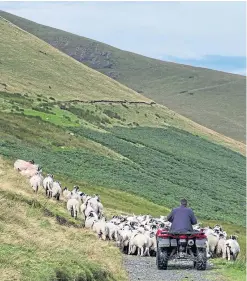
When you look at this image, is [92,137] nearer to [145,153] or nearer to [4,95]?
[145,153]

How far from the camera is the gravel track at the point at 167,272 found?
18.9 m

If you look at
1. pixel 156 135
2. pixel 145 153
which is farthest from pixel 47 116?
pixel 156 135

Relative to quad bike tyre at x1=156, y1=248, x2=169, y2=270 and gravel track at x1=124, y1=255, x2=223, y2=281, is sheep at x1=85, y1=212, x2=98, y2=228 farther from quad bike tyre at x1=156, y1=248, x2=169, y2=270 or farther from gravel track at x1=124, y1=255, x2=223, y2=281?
quad bike tyre at x1=156, y1=248, x2=169, y2=270


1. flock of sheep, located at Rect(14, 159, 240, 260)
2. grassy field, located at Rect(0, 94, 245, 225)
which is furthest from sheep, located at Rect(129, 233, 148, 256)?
grassy field, located at Rect(0, 94, 245, 225)

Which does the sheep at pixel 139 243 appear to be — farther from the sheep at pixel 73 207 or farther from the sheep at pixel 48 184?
the sheep at pixel 48 184

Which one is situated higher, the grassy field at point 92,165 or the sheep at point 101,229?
the grassy field at point 92,165

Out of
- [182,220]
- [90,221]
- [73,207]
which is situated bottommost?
[90,221]

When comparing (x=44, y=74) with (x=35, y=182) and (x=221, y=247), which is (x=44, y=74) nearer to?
(x=35, y=182)

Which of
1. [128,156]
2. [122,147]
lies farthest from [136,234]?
[122,147]

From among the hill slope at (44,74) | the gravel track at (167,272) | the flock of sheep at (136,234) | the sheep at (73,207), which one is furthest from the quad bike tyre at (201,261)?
the hill slope at (44,74)

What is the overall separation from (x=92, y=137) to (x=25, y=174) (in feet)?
158

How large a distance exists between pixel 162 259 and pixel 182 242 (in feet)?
2.92

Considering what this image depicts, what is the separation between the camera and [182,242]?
808 inches

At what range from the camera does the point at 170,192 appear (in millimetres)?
65688
